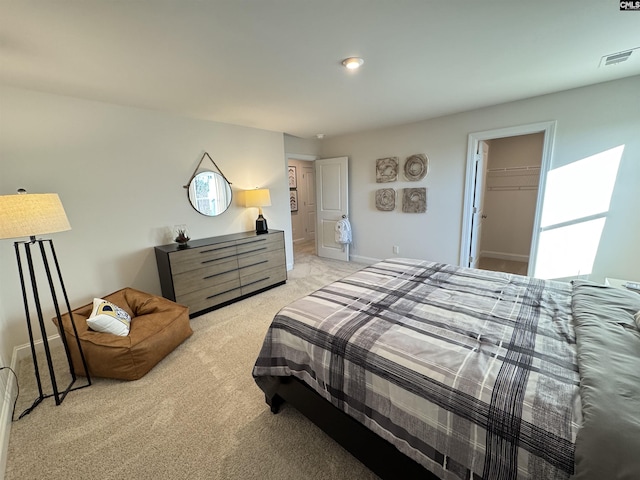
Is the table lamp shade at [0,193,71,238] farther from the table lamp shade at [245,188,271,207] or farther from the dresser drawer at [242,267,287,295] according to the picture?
the table lamp shade at [245,188,271,207]

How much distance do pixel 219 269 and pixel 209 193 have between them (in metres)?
1.10

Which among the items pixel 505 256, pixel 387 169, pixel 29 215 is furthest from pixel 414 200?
pixel 29 215

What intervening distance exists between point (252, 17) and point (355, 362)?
1.90m

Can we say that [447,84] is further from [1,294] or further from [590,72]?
[1,294]

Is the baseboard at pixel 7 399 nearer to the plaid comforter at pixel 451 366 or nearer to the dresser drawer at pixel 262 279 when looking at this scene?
the plaid comforter at pixel 451 366

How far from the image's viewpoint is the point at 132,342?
6.55 feet

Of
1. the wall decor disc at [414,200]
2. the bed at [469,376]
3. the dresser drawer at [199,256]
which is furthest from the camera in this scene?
the wall decor disc at [414,200]

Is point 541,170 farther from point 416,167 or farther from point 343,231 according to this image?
point 343,231

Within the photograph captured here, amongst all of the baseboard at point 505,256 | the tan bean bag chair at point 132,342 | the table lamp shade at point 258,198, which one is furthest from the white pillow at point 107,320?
the baseboard at point 505,256

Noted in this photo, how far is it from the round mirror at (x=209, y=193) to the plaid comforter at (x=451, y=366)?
239cm

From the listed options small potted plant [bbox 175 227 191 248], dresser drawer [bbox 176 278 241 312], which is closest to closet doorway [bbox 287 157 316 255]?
dresser drawer [bbox 176 278 241 312]

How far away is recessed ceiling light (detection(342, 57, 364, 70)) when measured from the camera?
1.90 metres

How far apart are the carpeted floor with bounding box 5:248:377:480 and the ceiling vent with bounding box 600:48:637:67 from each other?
11.2ft

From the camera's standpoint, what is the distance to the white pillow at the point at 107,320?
2049mm
